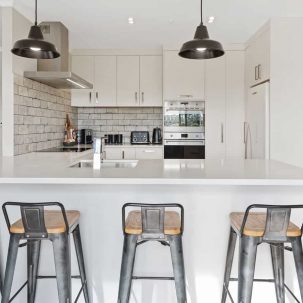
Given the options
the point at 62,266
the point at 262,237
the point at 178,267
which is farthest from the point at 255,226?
the point at 62,266

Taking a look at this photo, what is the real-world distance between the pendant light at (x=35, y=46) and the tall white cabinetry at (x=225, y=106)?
2.89 meters

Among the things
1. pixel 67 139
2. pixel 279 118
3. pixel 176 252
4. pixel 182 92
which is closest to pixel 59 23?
pixel 67 139

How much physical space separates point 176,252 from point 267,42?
9.84ft

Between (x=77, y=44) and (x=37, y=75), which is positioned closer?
(x=37, y=75)

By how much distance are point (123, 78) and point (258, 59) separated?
6.51ft

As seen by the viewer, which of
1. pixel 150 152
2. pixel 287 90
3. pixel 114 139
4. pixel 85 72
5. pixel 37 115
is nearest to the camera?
pixel 287 90

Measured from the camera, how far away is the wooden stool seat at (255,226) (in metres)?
1.79

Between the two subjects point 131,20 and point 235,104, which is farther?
point 235,104

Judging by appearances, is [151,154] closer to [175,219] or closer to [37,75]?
[37,75]

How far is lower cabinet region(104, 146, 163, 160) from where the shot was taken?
16.8 feet

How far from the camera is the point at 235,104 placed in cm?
501

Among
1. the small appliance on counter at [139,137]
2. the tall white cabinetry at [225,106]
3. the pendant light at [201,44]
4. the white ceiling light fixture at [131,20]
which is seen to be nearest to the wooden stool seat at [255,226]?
the pendant light at [201,44]

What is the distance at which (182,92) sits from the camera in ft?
16.5

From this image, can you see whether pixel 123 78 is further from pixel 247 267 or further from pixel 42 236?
pixel 247 267
